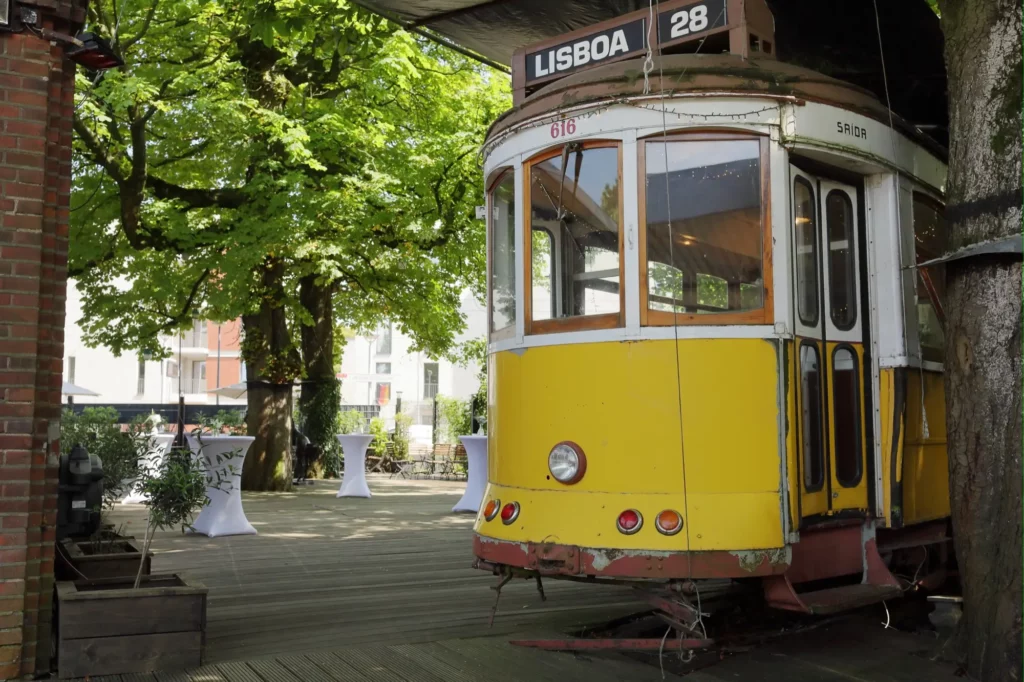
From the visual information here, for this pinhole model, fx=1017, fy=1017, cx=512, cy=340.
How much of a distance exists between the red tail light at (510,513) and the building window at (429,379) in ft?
143

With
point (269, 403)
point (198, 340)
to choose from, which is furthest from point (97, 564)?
point (198, 340)

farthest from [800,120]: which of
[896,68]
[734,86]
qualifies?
[896,68]

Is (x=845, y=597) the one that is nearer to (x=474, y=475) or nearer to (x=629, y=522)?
(x=629, y=522)

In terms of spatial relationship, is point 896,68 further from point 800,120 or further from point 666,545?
point 666,545

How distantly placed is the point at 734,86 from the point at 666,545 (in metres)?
2.38

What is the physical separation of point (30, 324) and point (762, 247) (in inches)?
143

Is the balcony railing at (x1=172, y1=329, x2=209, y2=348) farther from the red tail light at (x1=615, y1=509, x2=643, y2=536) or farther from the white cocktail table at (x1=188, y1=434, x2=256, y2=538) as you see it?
the red tail light at (x1=615, y1=509, x2=643, y2=536)

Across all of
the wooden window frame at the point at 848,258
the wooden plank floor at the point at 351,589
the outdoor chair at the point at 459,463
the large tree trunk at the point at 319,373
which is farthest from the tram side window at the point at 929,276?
the outdoor chair at the point at 459,463

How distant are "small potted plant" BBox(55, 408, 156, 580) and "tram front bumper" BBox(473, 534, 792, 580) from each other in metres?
2.24

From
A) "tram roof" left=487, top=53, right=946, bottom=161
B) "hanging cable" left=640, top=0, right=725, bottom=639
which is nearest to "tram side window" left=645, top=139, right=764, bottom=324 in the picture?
"hanging cable" left=640, top=0, right=725, bottom=639

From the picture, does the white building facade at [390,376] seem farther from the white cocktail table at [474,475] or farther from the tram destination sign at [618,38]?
the tram destination sign at [618,38]

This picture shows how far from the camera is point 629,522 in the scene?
510 cm

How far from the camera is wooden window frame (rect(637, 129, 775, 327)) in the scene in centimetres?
522

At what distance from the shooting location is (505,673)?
520 centimetres
